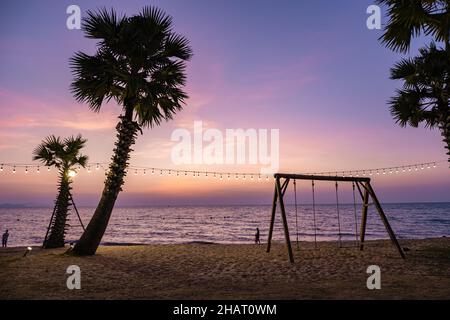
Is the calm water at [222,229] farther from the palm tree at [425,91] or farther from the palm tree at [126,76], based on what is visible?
the palm tree at [425,91]

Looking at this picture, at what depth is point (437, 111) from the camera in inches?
527

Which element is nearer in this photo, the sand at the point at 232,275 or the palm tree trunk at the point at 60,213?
the sand at the point at 232,275

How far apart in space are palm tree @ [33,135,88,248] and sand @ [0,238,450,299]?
3.52m

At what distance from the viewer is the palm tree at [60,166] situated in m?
16.3

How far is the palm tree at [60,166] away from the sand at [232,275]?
352 centimetres

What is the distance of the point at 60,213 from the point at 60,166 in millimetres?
2313

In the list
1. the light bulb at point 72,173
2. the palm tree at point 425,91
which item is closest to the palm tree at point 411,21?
the palm tree at point 425,91

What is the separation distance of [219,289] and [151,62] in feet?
29.9

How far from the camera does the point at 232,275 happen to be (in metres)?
9.23

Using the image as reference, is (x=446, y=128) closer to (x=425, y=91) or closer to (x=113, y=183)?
(x=425, y=91)

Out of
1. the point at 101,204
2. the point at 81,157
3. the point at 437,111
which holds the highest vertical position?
the point at 437,111
